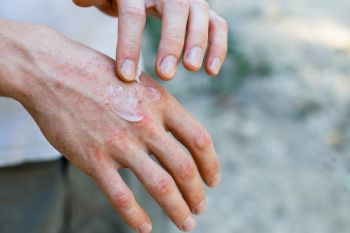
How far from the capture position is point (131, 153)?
958 millimetres

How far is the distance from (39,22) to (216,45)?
1.38 ft

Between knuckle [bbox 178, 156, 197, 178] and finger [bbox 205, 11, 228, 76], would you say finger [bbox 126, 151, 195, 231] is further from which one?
finger [bbox 205, 11, 228, 76]

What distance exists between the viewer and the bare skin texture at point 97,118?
37.7 inches

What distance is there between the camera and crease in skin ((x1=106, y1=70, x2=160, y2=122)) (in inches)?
38.4

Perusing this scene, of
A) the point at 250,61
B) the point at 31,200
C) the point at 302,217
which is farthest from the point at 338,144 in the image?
the point at 31,200

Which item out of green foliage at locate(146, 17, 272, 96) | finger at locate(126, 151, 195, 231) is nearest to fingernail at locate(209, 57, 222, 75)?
finger at locate(126, 151, 195, 231)

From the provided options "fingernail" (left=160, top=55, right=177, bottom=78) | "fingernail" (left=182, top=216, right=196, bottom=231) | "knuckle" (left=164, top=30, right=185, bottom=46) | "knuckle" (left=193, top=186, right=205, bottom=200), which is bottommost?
"fingernail" (left=182, top=216, right=196, bottom=231)

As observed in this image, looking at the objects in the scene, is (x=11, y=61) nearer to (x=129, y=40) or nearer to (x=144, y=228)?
(x=129, y=40)

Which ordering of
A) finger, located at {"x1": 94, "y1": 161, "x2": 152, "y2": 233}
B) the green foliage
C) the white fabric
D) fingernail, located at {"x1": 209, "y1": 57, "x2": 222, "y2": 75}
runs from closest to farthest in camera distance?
finger, located at {"x1": 94, "y1": 161, "x2": 152, "y2": 233} < fingernail, located at {"x1": 209, "y1": 57, "x2": 222, "y2": 75} < the white fabric < the green foliage

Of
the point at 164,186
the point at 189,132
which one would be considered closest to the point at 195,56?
the point at 189,132

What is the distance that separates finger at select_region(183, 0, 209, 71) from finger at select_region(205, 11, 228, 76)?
3 centimetres

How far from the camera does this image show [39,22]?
1234 mm

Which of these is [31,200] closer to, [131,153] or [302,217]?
[131,153]

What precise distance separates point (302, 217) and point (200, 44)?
1285mm
